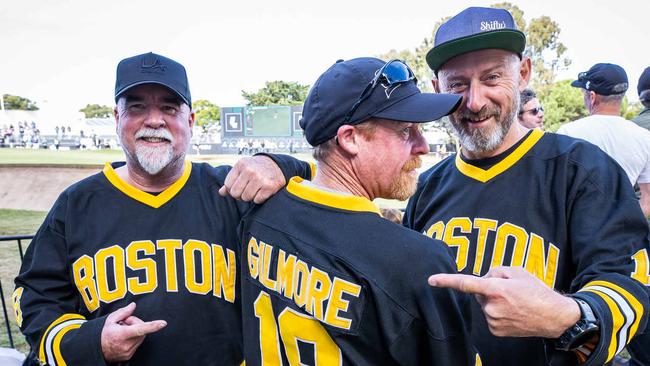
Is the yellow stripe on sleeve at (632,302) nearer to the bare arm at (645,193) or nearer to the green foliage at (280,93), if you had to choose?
the bare arm at (645,193)

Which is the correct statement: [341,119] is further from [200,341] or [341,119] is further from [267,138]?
[267,138]

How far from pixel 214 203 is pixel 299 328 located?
1068 mm

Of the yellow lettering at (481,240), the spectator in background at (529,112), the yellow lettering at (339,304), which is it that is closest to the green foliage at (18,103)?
the spectator in background at (529,112)

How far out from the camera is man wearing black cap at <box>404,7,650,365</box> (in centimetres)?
133

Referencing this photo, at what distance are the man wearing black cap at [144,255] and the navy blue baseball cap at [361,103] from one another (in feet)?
1.50

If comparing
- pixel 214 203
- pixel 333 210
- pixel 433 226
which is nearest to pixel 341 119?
pixel 333 210

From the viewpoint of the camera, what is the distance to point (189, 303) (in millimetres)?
2113

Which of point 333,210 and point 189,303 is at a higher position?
point 333,210

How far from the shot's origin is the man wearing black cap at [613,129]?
382cm

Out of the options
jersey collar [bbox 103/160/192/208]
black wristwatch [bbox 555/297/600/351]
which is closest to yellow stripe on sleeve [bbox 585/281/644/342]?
black wristwatch [bbox 555/297/600/351]

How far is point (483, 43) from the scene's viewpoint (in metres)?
1.99

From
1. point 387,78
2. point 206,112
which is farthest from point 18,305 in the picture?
point 206,112

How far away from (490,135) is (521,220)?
39 centimetres

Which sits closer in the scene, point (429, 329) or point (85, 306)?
point (429, 329)
